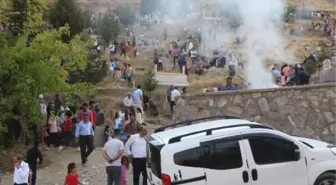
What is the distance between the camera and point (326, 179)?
945cm

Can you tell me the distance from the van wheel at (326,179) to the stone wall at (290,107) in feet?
16.8

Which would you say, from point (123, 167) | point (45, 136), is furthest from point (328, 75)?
point (123, 167)

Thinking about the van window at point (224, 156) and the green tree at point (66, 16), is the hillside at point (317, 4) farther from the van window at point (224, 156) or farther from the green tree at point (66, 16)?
the van window at point (224, 156)

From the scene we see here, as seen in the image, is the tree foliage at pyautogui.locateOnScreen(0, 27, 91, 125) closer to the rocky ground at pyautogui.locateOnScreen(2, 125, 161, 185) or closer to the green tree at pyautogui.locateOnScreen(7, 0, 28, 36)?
the rocky ground at pyautogui.locateOnScreen(2, 125, 161, 185)

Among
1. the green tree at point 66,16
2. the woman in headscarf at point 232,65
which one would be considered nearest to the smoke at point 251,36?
the woman in headscarf at point 232,65

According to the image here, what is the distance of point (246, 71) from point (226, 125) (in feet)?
65.3

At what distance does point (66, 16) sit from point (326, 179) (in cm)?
1874

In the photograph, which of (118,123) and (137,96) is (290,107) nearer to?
(118,123)

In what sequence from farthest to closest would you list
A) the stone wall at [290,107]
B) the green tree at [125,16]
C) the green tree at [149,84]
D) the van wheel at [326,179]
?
the green tree at [125,16] < the green tree at [149,84] < the stone wall at [290,107] < the van wheel at [326,179]

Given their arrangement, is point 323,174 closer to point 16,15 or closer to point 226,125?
point 226,125

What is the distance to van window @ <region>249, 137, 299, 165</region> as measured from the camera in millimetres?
9180

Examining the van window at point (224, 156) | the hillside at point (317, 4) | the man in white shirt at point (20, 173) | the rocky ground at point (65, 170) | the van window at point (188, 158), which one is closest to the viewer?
the van window at point (188, 158)

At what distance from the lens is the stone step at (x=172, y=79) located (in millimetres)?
29266

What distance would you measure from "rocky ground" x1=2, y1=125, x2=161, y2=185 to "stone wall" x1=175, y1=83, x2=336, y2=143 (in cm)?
297
